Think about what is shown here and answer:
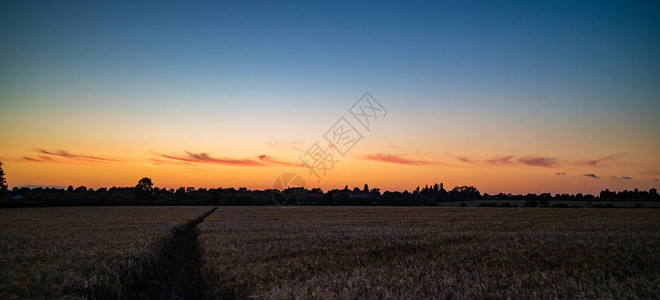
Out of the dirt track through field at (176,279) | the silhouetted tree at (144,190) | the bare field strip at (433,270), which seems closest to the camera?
the bare field strip at (433,270)

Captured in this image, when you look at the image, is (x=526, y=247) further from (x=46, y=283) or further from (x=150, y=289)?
(x=46, y=283)

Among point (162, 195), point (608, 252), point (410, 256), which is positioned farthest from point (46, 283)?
point (162, 195)

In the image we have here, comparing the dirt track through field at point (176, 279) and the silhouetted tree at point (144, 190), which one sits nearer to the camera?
the dirt track through field at point (176, 279)

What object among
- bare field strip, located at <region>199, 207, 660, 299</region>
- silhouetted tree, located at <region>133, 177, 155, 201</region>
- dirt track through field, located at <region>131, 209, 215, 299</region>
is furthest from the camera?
silhouetted tree, located at <region>133, 177, 155, 201</region>

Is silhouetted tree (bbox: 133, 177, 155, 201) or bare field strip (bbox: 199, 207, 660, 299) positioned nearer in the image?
bare field strip (bbox: 199, 207, 660, 299)

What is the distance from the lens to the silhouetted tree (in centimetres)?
13388

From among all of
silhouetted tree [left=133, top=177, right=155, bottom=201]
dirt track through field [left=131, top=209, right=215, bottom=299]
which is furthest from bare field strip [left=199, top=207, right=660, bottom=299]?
silhouetted tree [left=133, top=177, right=155, bottom=201]

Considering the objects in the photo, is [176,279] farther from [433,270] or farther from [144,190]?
[144,190]

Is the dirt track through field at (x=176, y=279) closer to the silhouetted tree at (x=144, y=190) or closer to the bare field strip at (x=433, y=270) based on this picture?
the bare field strip at (x=433, y=270)

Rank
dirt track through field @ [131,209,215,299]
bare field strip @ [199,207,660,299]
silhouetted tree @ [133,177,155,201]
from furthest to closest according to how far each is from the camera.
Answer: silhouetted tree @ [133,177,155,201], dirt track through field @ [131,209,215,299], bare field strip @ [199,207,660,299]

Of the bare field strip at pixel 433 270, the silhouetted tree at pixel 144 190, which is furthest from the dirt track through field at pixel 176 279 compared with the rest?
the silhouetted tree at pixel 144 190

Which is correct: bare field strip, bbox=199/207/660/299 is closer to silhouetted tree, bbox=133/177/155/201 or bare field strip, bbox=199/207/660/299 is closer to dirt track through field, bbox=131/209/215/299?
dirt track through field, bbox=131/209/215/299

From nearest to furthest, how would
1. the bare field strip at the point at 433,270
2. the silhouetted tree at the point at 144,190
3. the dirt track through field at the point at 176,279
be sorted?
the bare field strip at the point at 433,270 < the dirt track through field at the point at 176,279 < the silhouetted tree at the point at 144,190

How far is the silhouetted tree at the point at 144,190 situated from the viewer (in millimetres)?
133875
